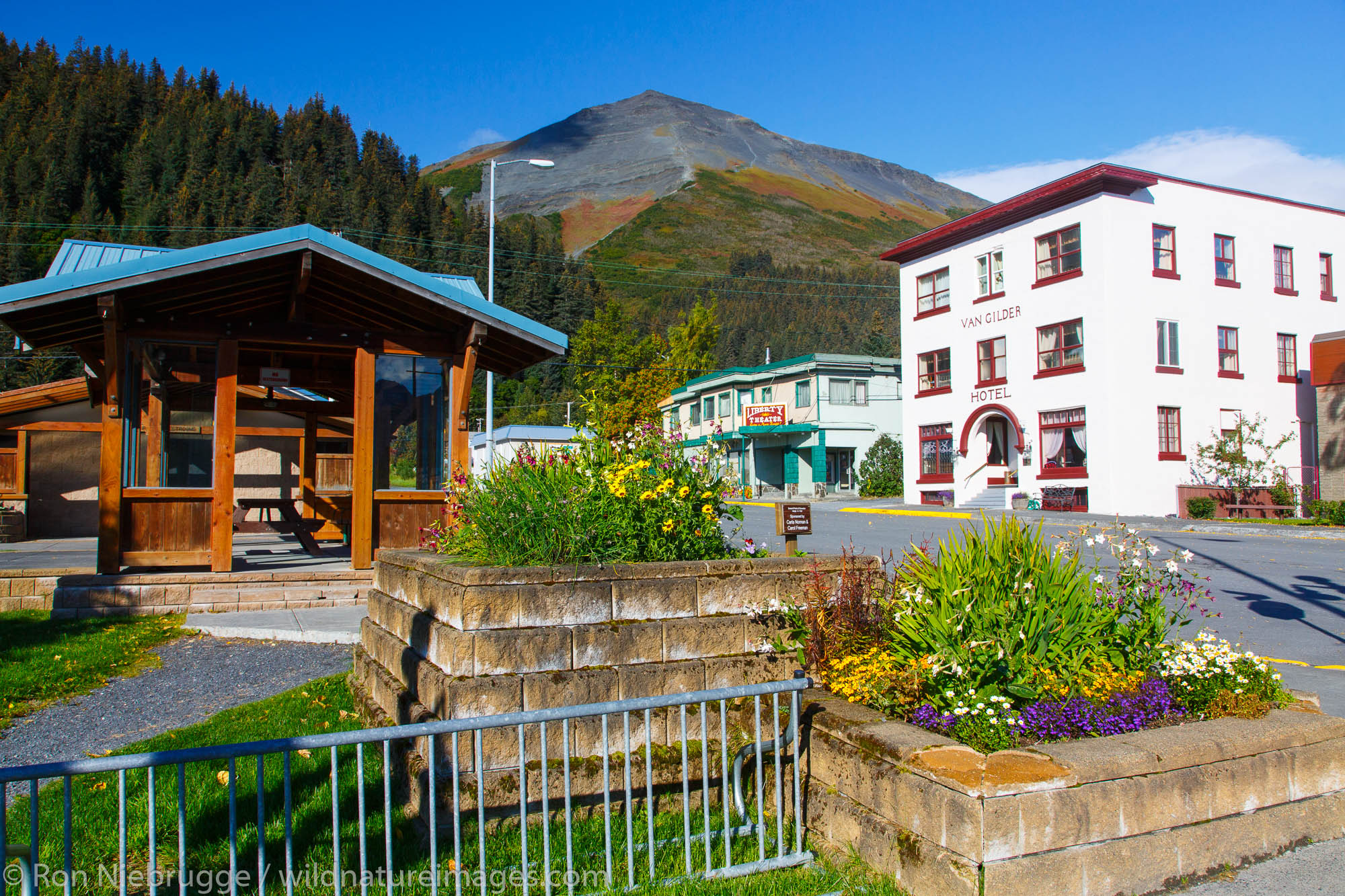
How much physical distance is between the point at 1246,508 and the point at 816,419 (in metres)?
21.1

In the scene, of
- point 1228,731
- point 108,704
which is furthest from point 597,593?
point 108,704

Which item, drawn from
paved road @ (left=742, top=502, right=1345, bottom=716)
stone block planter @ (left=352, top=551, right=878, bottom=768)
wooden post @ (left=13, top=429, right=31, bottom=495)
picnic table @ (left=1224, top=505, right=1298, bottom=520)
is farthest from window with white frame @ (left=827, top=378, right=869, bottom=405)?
stone block planter @ (left=352, top=551, right=878, bottom=768)

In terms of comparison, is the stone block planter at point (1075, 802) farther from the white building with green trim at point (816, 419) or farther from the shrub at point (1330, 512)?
the white building with green trim at point (816, 419)

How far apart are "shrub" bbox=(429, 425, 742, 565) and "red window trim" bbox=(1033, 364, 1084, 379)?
26.7m

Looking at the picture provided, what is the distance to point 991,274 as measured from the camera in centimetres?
3328

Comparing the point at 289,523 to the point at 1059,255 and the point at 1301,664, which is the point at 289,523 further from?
the point at 1059,255

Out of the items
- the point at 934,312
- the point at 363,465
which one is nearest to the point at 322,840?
the point at 363,465

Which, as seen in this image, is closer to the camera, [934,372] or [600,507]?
[600,507]

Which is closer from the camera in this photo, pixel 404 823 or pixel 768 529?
pixel 404 823

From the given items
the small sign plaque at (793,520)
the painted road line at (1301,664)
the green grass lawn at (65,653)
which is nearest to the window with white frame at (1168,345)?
the painted road line at (1301,664)

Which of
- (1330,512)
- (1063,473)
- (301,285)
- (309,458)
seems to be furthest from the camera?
(1063,473)

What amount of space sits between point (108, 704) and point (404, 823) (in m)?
3.51

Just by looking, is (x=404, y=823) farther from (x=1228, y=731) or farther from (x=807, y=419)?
(x=807, y=419)

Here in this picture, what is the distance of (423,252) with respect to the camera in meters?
88.1
